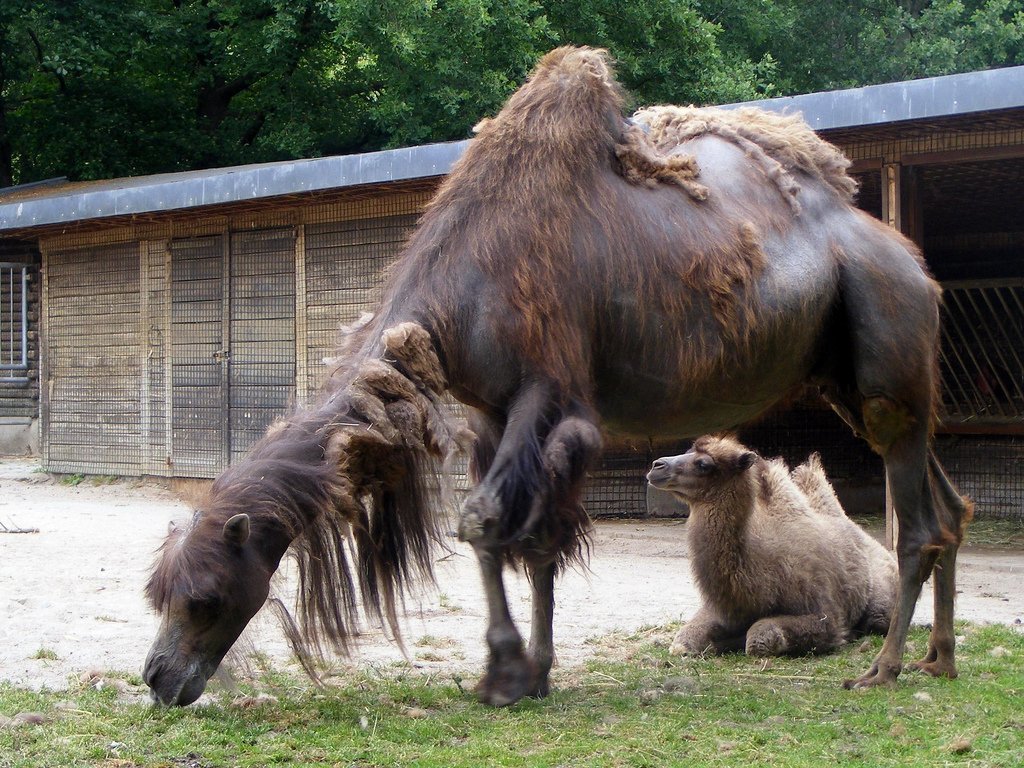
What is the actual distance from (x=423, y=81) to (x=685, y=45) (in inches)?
190

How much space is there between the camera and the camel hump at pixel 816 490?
6988 millimetres

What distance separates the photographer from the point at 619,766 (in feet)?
12.0

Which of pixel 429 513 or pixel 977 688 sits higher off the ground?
pixel 429 513

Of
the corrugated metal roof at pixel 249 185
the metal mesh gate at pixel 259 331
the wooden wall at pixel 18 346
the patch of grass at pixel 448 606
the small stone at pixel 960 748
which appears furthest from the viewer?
the wooden wall at pixel 18 346

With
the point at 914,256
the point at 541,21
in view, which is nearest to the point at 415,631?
the point at 914,256

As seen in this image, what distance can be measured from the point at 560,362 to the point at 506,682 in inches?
46.3

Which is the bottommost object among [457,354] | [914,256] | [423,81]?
[457,354]

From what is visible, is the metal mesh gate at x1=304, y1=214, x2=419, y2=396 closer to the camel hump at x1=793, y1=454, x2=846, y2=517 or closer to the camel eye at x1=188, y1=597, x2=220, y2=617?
the camel hump at x1=793, y1=454, x2=846, y2=517

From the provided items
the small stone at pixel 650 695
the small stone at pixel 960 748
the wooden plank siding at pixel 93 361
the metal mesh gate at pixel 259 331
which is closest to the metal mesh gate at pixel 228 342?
the metal mesh gate at pixel 259 331

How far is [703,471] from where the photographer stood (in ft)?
21.0

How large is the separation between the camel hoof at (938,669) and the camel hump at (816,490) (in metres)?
1.76

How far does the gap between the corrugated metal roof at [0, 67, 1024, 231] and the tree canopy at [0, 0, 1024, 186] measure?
6.31m

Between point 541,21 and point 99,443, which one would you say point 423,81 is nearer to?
point 541,21

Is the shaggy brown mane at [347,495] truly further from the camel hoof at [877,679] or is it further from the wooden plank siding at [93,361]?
the wooden plank siding at [93,361]
